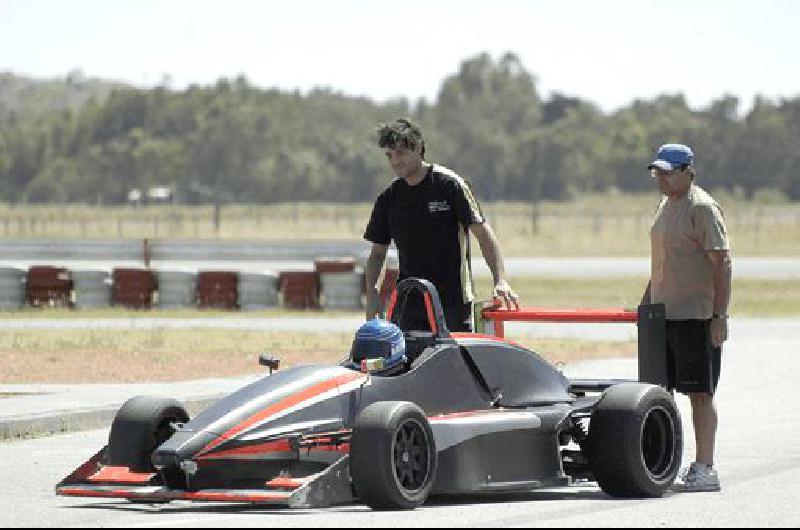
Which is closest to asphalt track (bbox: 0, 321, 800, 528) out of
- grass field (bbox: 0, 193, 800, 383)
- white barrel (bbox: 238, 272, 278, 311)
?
grass field (bbox: 0, 193, 800, 383)

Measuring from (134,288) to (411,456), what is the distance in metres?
24.7

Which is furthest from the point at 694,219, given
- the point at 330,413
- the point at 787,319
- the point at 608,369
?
the point at 787,319

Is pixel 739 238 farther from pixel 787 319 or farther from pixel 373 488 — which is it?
pixel 373 488

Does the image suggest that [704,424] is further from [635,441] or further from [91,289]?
[91,289]

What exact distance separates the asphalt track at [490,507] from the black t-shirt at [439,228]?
1.41m

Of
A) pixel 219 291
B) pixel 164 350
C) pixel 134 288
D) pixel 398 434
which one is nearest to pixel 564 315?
pixel 398 434

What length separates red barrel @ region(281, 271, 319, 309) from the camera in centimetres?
3516

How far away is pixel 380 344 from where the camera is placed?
11500 millimetres

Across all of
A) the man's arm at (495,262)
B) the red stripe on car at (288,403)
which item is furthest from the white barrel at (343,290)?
the red stripe on car at (288,403)

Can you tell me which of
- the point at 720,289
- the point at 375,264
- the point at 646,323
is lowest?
the point at 646,323

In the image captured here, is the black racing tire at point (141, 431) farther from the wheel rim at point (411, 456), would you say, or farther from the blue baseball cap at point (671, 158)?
the blue baseball cap at point (671, 158)

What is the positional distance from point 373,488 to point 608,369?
40.8ft

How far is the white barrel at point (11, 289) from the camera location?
34.8 meters

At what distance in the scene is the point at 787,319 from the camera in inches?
1348
